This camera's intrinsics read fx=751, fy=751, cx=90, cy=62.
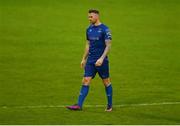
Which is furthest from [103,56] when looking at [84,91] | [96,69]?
[84,91]

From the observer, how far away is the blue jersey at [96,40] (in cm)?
1747

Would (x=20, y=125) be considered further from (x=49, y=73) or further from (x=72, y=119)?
(x=49, y=73)

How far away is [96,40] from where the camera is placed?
17547mm

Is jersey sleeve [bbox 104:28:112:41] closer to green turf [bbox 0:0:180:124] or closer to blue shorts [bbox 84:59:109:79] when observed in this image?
blue shorts [bbox 84:59:109:79]

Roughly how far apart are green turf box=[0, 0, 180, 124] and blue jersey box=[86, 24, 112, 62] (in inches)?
52.5

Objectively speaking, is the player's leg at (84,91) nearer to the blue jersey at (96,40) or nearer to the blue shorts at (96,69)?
the blue shorts at (96,69)

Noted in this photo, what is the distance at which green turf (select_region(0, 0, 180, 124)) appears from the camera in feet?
57.4

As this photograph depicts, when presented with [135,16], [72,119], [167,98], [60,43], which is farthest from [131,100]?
[135,16]

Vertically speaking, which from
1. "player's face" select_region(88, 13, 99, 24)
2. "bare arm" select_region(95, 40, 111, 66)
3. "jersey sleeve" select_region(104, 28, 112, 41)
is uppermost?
"player's face" select_region(88, 13, 99, 24)

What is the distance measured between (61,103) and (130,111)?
1.92 m

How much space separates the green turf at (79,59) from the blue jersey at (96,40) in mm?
1333

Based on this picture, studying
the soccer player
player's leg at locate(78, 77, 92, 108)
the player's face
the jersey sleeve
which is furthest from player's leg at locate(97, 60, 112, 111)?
the player's face

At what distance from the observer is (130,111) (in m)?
17.8

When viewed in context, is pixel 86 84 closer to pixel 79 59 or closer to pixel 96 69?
pixel 96 69
